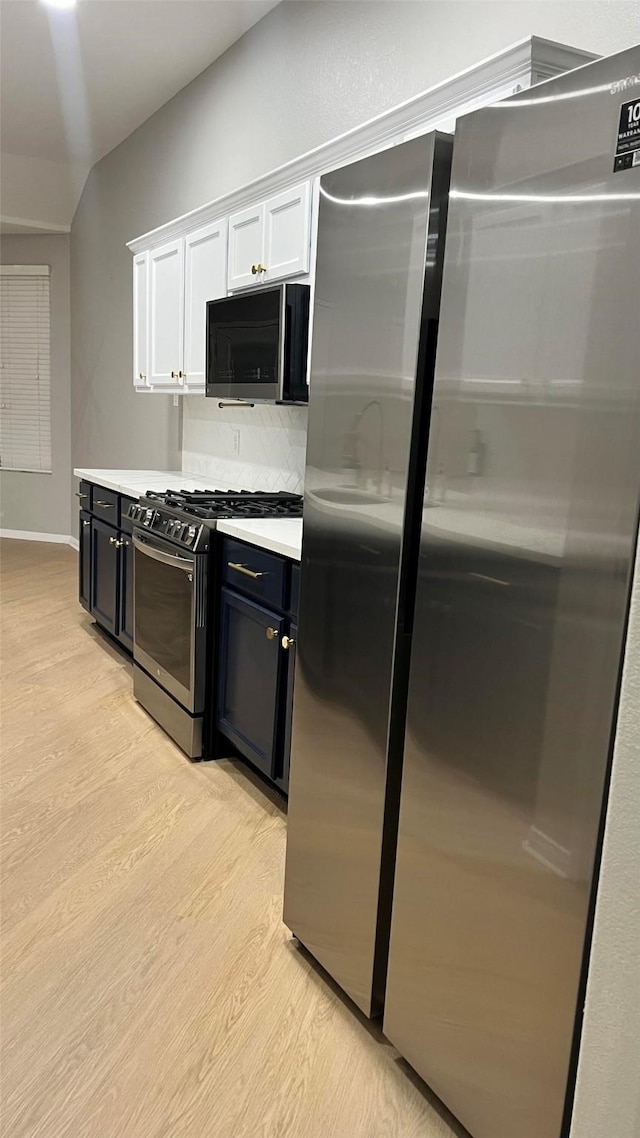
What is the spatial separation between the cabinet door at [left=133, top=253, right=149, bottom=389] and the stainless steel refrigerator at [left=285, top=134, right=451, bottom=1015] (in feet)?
9.86

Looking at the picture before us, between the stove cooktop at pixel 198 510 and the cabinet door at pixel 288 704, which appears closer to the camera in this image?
the cabinet door at pixel 288 704

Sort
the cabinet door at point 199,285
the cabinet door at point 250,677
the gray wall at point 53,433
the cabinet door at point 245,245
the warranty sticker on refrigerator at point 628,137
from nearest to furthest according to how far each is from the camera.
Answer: the warranty sticker on refrigerator at point 628,137 → the cabinet door at point 250,677 → the cabinet door at point 245,245 → the cabinet door at point 199,285 → the gray wall at point 53,433

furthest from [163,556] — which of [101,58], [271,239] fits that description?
[101,58]

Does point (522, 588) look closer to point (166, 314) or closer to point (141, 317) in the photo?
point (166, 314)

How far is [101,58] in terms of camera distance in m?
4.64

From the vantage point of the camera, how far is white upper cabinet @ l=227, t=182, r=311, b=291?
305 cm

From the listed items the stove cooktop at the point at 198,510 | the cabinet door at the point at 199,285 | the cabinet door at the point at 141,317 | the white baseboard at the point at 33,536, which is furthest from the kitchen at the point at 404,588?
the white baseboard at the point at 33,536

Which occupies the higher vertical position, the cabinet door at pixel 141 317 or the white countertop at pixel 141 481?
the cabinet door at pixel 141 317

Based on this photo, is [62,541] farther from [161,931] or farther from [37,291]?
[161,931]

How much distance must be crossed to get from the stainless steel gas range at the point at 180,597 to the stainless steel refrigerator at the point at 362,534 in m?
1.11

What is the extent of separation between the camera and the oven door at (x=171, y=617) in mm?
3037

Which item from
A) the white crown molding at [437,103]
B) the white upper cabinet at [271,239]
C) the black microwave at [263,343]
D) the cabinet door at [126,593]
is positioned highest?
the white crown molding at [437,103]

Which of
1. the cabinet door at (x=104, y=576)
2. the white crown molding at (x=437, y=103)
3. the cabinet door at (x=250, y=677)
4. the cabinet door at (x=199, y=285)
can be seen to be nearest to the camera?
the white crown molding at (x=437, y=103)

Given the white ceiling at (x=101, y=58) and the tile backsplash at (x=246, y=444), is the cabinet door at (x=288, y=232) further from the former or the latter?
the white ceiling at (x=101, y=58)
